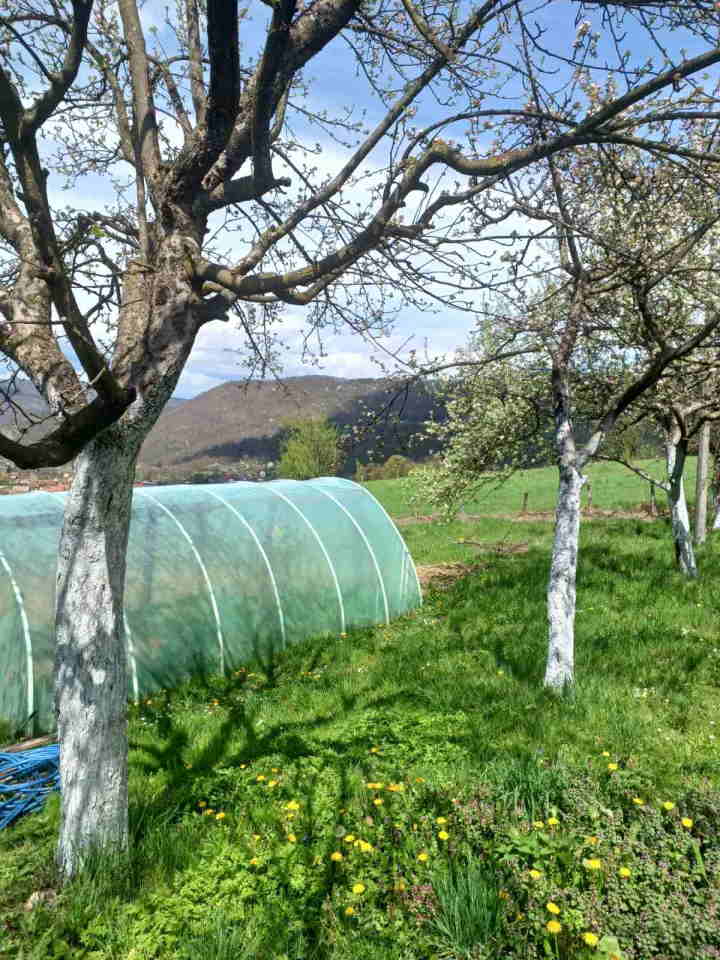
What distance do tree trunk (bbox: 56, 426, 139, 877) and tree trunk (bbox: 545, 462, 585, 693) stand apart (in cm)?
444

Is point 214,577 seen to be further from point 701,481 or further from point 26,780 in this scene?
point 701,481

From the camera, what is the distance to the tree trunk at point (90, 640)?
3.75 m

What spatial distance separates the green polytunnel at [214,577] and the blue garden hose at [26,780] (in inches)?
48.9

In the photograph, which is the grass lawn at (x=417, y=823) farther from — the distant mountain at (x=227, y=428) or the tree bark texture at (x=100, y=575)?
the distant mountain at (x=227, y=428)

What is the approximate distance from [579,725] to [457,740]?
1.14 m

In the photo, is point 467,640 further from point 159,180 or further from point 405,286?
point 159,180

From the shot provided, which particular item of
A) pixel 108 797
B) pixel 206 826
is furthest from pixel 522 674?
pixel 108 797

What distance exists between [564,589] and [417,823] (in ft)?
10.3

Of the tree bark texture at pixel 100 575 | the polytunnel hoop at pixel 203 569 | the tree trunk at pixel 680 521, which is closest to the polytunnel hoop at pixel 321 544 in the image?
the polytunnel hoop at pixel 203 569

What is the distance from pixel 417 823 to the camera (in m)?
4.27

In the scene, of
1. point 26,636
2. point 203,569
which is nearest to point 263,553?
point 203,569

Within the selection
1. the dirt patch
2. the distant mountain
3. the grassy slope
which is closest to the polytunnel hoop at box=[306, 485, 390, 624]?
the dirt patch

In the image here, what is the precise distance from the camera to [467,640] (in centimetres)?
868

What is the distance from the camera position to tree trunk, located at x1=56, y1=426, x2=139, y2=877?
375 centimetres
